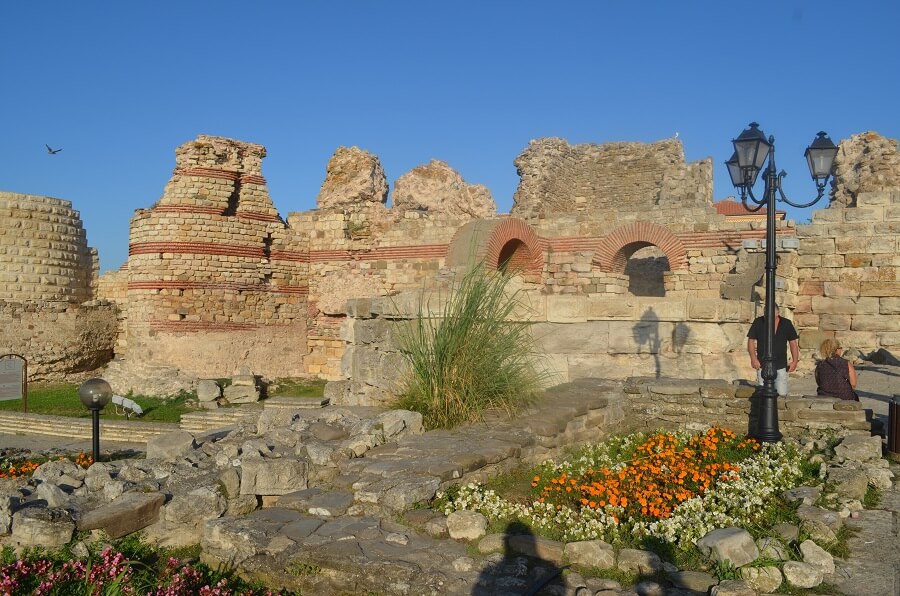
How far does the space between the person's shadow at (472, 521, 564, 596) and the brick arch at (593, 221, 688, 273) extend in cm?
1255

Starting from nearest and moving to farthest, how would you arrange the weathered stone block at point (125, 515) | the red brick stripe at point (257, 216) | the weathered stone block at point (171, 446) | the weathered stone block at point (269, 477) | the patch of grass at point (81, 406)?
the weathered stone block at point (125, 515), the weathered stone block at point (269, 477), the weathered stone block at point (171, 446), the patch of grass at point (81, 406), the red brick stripe at point (257, 216)

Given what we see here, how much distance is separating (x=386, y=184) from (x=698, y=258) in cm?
869

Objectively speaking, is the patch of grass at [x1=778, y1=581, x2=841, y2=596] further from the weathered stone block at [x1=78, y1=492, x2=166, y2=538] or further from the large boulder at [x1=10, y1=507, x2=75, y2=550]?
the large boulder at [x1=10, y1=507, x2=75, y2=550]

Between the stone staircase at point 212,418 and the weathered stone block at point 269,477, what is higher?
the weathered stone block at point 269,477

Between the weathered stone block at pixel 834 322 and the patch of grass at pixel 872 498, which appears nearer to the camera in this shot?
the patch of grass at pixel 872 498

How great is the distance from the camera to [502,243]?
16188 mm

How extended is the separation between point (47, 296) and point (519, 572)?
1836 centimetres

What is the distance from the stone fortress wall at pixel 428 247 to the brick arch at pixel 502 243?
0.15 feet

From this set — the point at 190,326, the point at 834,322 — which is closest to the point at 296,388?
the point at 190,326

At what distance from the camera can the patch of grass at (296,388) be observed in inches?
627

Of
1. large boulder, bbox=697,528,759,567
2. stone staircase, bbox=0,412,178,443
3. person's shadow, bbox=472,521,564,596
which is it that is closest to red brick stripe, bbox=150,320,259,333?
stone staircase, bbox=0,412,178,443

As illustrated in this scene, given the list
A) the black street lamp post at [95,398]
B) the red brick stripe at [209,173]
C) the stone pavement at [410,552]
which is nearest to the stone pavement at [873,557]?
the stone pavement at [410,552]

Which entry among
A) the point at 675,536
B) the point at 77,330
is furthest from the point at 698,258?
the point at 77,330

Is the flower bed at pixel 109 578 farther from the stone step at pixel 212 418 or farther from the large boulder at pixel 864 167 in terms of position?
the large boulder at pixel 864 167
